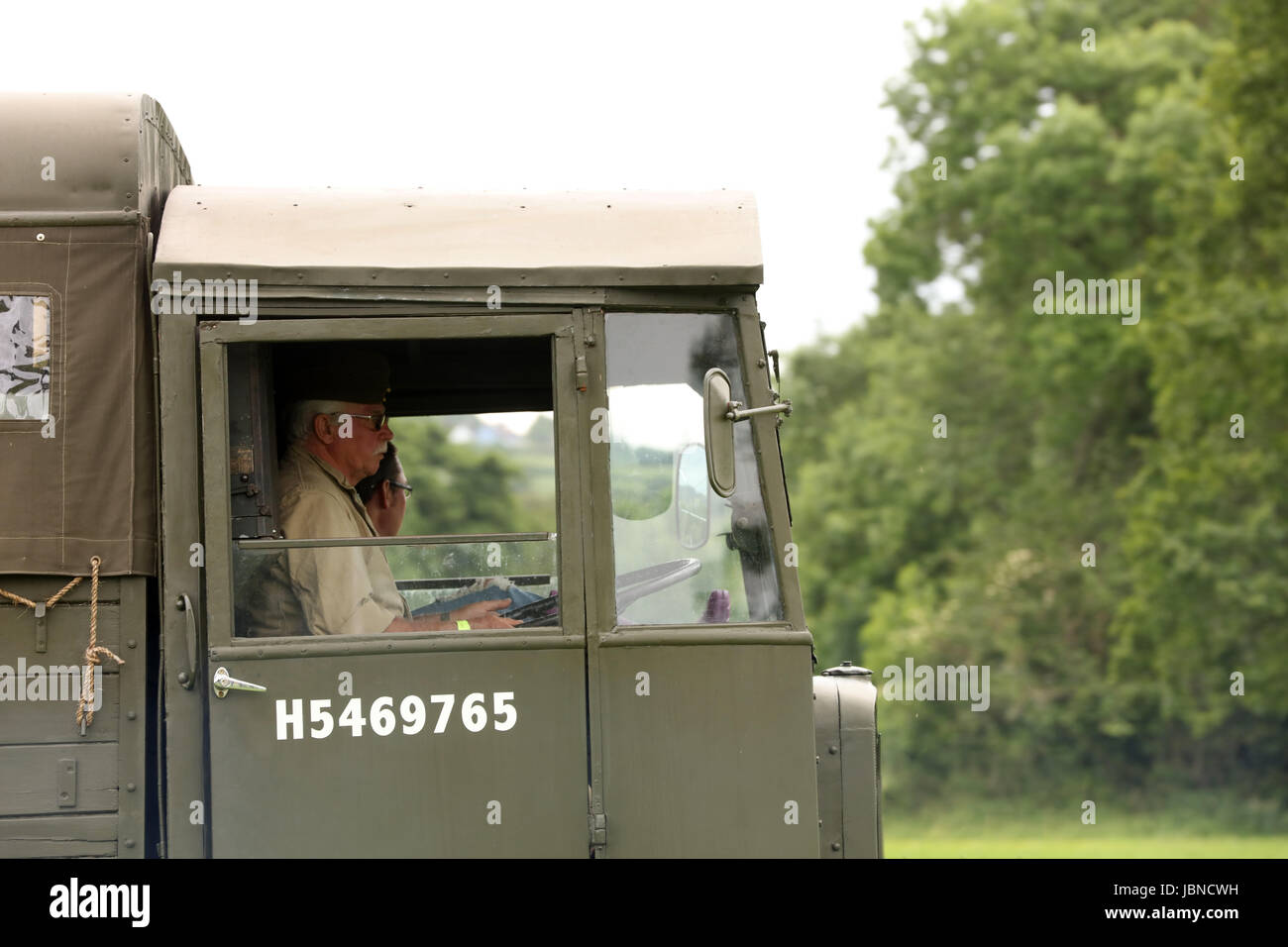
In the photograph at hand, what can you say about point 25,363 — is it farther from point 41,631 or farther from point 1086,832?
point 1086,832

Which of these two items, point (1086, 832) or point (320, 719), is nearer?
point (320, 719)

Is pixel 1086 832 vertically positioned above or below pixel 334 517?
below

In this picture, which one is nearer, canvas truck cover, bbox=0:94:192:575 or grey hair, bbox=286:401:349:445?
canvas truck cover, bbox=0:94:192:575

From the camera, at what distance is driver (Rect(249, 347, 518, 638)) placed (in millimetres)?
4531

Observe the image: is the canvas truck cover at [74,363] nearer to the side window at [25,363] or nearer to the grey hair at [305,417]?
the side window at [25,363]

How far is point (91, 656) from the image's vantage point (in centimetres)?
450

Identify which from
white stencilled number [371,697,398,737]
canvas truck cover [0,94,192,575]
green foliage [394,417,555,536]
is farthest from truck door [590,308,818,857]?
green foliage [394,417,555,536]

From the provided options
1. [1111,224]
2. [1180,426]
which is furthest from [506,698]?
[1111,224]

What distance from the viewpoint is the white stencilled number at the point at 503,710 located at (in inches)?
174

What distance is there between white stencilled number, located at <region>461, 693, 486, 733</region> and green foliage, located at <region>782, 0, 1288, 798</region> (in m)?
18.7

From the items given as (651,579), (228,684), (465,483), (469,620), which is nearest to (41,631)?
(228,684)

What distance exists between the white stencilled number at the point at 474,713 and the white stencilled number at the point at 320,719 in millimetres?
361

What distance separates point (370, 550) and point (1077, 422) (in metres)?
23.4

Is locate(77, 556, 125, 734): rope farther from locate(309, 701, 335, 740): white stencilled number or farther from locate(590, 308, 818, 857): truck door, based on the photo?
locate(590, 308, 818, 857): truck door
